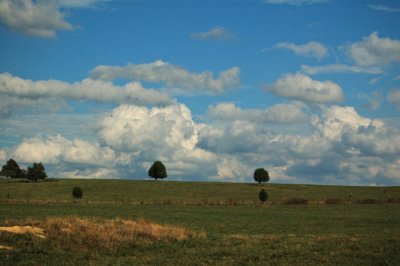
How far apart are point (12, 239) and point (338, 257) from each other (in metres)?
14.3

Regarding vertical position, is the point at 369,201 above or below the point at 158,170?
below

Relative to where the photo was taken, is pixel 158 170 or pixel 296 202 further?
pixel 158 170

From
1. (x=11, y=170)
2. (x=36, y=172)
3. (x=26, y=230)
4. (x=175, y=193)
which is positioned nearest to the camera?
(x=26, y=230)

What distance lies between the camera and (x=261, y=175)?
119 m

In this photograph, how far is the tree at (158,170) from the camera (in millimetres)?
126938

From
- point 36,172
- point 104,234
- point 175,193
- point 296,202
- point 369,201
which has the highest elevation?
point 36,172

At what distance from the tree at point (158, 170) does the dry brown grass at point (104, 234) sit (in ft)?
323

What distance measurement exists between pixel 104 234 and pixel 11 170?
15750cm

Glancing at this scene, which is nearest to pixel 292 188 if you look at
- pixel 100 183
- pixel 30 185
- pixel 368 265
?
pixel 100 183

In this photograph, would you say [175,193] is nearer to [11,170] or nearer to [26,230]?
[26,230]

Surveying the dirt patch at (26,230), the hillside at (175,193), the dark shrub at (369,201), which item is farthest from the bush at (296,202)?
the dirt patch at (26,230)

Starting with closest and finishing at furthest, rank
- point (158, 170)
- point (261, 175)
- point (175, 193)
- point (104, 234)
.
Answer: point (104, 234) < point (175, 193) < point (261, 175) < point (158, 170)

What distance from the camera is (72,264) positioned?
60.7 feet

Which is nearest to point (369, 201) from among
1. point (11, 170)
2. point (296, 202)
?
point (296, 202)
